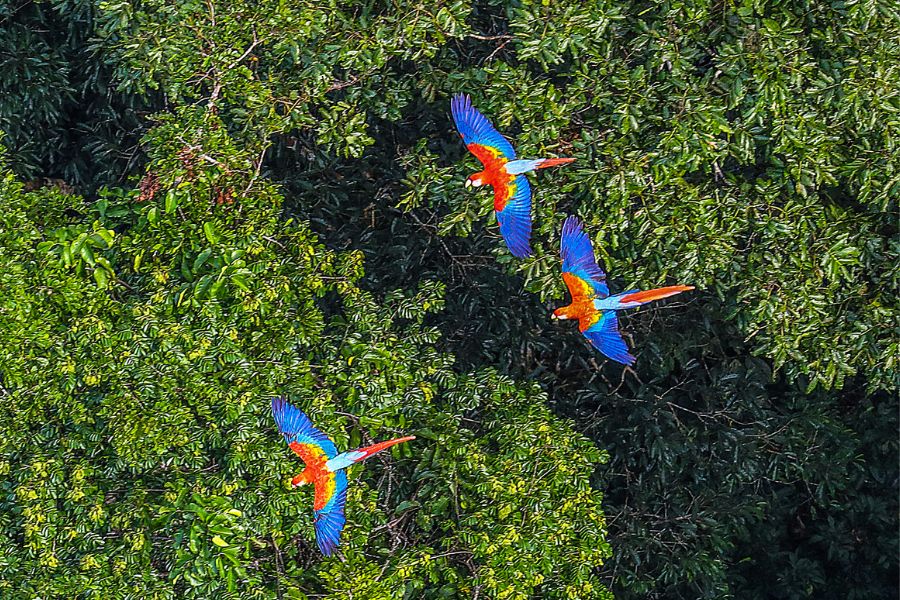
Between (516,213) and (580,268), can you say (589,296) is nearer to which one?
(580,268)

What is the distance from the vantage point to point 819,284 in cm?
384

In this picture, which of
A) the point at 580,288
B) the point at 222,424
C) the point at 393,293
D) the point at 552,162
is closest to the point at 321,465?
the point at 222,424

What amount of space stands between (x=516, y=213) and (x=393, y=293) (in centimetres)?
76

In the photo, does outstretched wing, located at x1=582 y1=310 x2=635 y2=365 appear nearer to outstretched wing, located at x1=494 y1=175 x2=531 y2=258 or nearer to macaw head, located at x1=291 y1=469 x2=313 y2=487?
outstretched wing, located at x1=494 y1=175 x2=531 y2=258

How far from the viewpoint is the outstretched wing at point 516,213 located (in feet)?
12.3

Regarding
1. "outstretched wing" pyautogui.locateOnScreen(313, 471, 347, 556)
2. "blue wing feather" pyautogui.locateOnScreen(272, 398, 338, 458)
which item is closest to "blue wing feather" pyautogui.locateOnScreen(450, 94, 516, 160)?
"blue wing feather" pyautogui.locateOnScreen(272, 398, 338, 458)

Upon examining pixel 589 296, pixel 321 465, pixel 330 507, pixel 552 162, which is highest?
pixel 552 162

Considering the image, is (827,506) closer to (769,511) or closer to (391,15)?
(769,511)

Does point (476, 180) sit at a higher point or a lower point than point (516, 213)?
higher

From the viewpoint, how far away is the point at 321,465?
3.52 m

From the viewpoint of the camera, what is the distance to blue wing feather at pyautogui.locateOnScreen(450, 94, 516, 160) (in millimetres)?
3725

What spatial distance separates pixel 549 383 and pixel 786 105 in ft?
7.14

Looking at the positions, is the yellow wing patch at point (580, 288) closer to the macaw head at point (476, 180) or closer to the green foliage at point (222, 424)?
the macaw head at point (476, 180)

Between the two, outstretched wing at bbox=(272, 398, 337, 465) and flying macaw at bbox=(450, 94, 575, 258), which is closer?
outstretched wing at bbox=(272, 398, 337, 465)
